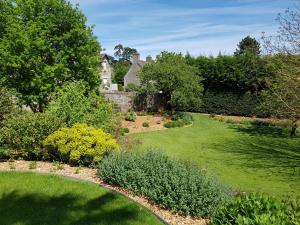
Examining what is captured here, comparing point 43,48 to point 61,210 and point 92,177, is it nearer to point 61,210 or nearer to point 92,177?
point 92,177

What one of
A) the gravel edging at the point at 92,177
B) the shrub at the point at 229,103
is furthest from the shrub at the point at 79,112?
the shrub at the point at 229,103

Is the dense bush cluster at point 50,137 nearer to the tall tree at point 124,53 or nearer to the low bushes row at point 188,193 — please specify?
the low bushes row at point 188,193

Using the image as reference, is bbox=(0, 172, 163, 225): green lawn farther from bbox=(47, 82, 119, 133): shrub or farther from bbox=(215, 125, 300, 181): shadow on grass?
bbox=(215, 125, 300, 181): shadow on grass

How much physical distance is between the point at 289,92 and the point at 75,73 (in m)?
13.3

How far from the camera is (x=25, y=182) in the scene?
9.05 m

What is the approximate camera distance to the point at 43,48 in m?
20.0

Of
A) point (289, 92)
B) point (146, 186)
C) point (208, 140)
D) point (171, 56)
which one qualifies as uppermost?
point (171, 56)

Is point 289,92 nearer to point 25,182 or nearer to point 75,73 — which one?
point 25,182

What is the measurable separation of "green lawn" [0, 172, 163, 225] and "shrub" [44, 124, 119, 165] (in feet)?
4.01

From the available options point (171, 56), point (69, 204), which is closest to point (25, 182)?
point (69, 204)

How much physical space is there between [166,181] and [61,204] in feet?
8.10

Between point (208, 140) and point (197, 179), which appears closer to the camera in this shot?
point (197, 179)

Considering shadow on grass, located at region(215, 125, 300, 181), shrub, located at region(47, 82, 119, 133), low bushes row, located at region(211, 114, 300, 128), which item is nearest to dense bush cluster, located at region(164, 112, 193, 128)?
low bushes row, located at region(211, 114, 300, 128)

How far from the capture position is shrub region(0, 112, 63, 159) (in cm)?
1109
